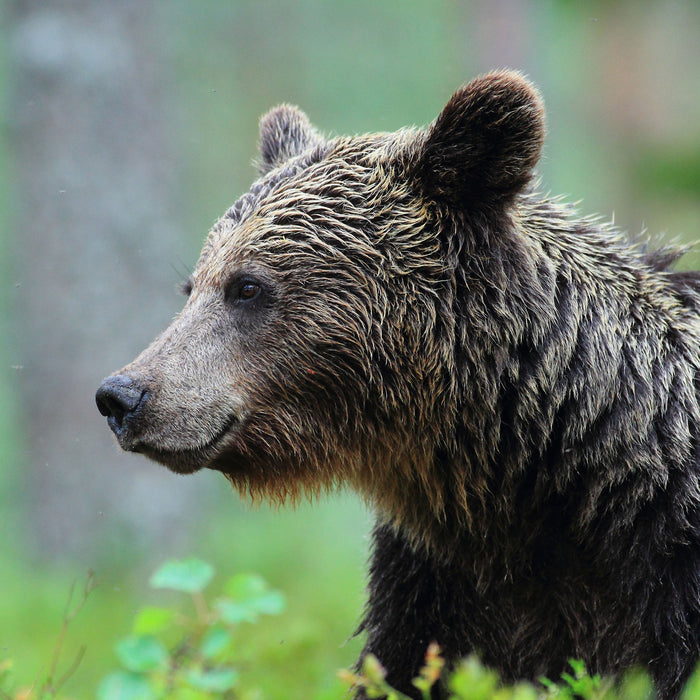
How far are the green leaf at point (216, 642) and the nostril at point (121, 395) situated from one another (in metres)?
1.31

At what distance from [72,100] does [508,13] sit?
5680mm

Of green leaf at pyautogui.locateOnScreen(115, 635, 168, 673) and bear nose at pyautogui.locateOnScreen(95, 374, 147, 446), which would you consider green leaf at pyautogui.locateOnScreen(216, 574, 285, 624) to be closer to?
green leaf at pyautogui.locateOnScreen(115, 635, 168, 673)

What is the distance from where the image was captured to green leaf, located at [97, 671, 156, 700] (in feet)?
7.80

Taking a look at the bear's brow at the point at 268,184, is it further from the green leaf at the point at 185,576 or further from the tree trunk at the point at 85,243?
the tree trunk at the point at 85,243

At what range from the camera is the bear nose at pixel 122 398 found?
139 inches

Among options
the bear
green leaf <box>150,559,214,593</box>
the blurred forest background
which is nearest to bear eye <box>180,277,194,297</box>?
the bear

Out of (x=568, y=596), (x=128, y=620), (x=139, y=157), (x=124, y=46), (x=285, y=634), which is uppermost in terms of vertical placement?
(x=124, y=46)

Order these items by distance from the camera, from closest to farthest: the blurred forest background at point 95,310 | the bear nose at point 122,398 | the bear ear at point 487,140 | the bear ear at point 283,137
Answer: the bear nose at point 122,398, the bear ear at point 487,140, the bear ear at point 283,137, the blurred forest background at point 95,310

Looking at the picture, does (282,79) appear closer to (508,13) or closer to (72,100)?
(508,13)

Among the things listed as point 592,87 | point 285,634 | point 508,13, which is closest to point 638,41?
point 592,87

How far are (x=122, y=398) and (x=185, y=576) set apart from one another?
1.23 m

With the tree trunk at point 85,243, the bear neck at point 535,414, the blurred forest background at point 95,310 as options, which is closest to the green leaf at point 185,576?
the bear neck at point 535,414

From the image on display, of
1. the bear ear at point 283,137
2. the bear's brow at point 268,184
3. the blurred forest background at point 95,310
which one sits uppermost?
the bear ear at point 283,137

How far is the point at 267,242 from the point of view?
392cm
